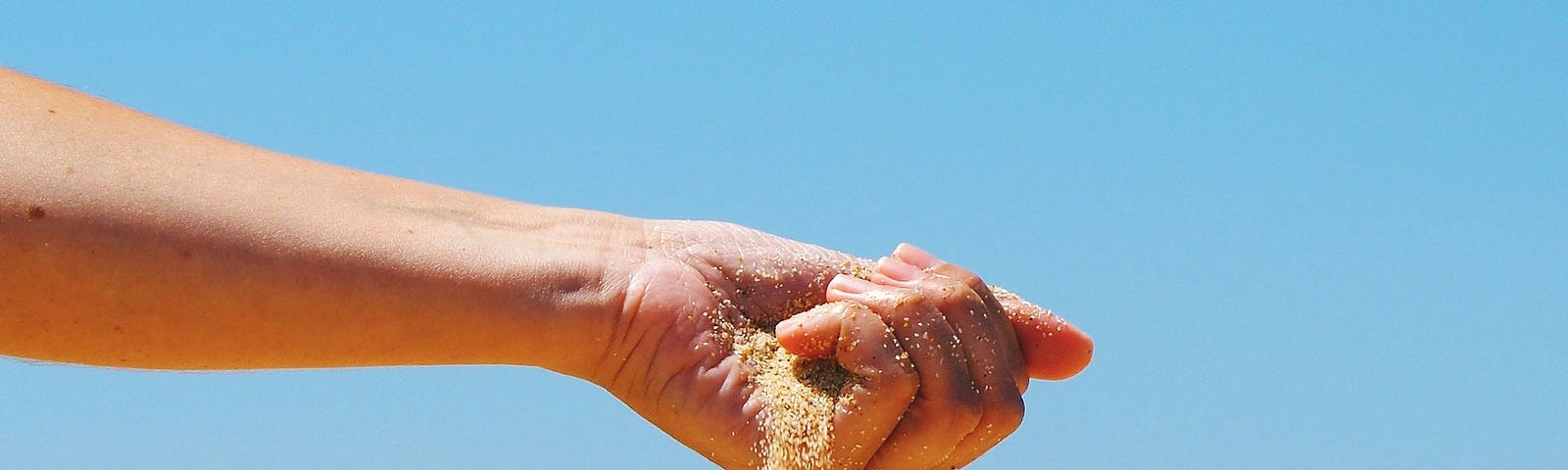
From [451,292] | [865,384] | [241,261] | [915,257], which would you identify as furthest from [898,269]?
[241,261]

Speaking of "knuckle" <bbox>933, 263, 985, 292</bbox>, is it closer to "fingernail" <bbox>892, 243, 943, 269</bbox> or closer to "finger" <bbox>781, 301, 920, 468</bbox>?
"fingernail" <bbox>892, 243, 943, 269</bbox>

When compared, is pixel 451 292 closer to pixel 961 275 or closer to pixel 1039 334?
pixel 961 275

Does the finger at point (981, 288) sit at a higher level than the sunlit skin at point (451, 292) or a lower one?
higher

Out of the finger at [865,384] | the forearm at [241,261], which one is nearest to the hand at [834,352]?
the finger at [865,384]

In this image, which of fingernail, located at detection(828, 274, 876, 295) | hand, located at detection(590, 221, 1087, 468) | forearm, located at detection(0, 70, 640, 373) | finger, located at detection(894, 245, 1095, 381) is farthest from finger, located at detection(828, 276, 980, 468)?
forearm, located at detection(0, 70, 640, 373)

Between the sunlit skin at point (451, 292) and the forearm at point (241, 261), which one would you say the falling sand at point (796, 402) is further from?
the forearm at point (241, 261)
